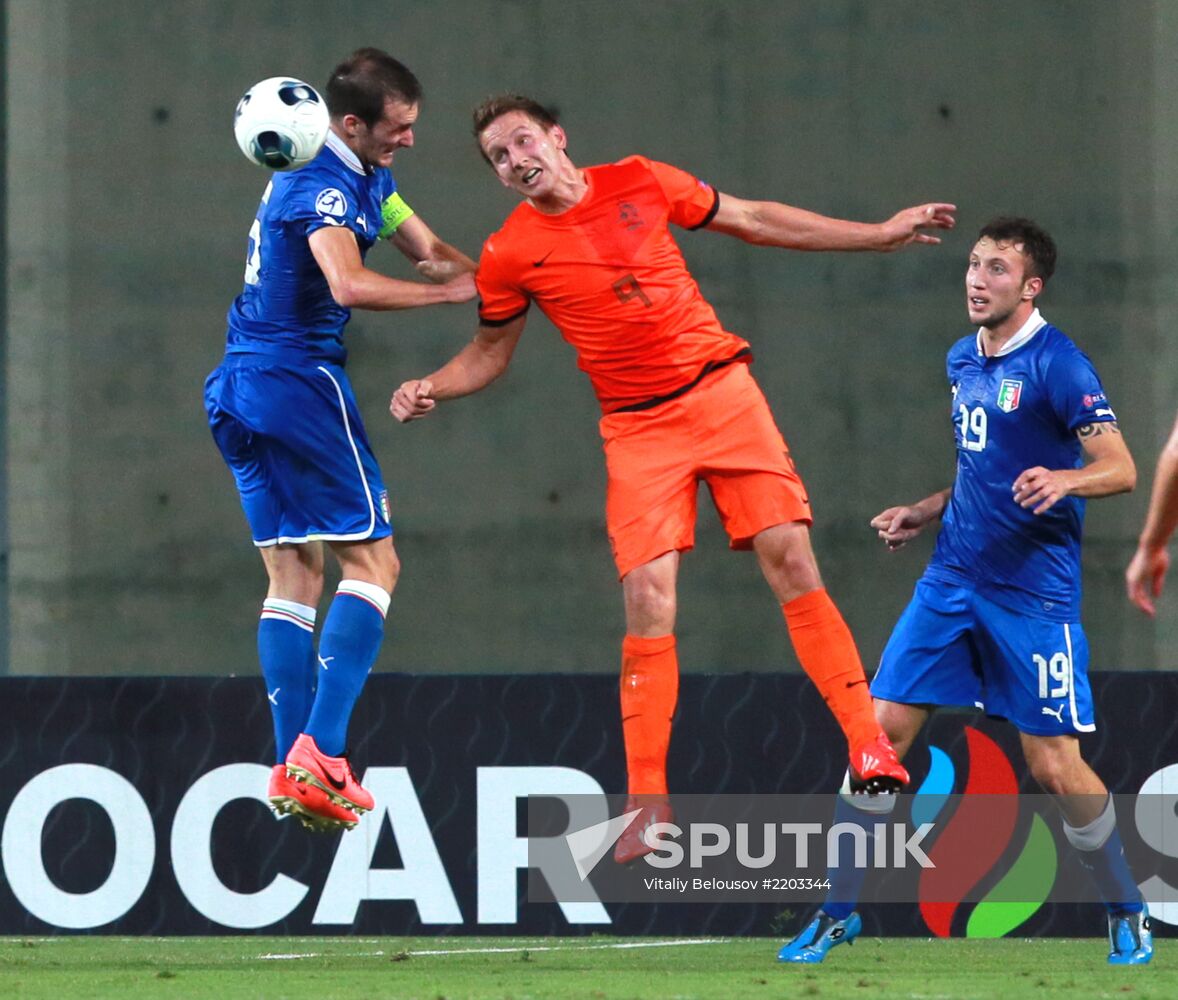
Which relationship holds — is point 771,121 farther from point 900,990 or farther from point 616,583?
point 900,990

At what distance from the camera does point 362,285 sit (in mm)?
4988

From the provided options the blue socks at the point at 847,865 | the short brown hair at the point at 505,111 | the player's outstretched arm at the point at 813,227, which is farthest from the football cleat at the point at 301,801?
the player's outstretched arm at the point at 813,227

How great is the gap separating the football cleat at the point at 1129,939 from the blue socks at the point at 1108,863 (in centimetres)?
2

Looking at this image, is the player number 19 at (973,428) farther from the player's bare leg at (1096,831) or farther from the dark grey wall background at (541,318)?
the dark grey wall background at (541,318)

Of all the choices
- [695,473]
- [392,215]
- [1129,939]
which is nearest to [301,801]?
[695,473]

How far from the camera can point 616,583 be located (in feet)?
27.7

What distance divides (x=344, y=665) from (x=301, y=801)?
1.41 feet

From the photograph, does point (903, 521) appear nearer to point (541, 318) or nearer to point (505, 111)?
point (505, 111)

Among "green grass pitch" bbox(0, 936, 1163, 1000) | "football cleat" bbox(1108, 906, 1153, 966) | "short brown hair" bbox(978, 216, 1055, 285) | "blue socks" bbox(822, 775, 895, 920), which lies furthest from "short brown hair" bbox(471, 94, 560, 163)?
"football cleat" bbox(1108, 906, 1153, 966)

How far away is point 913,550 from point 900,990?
4.06 metres

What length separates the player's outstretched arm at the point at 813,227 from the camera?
5344 mm

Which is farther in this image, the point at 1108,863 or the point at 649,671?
the point at 1108,863

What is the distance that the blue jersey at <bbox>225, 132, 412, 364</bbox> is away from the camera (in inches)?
205

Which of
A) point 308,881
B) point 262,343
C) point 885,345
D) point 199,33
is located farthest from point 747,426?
point 199,33
